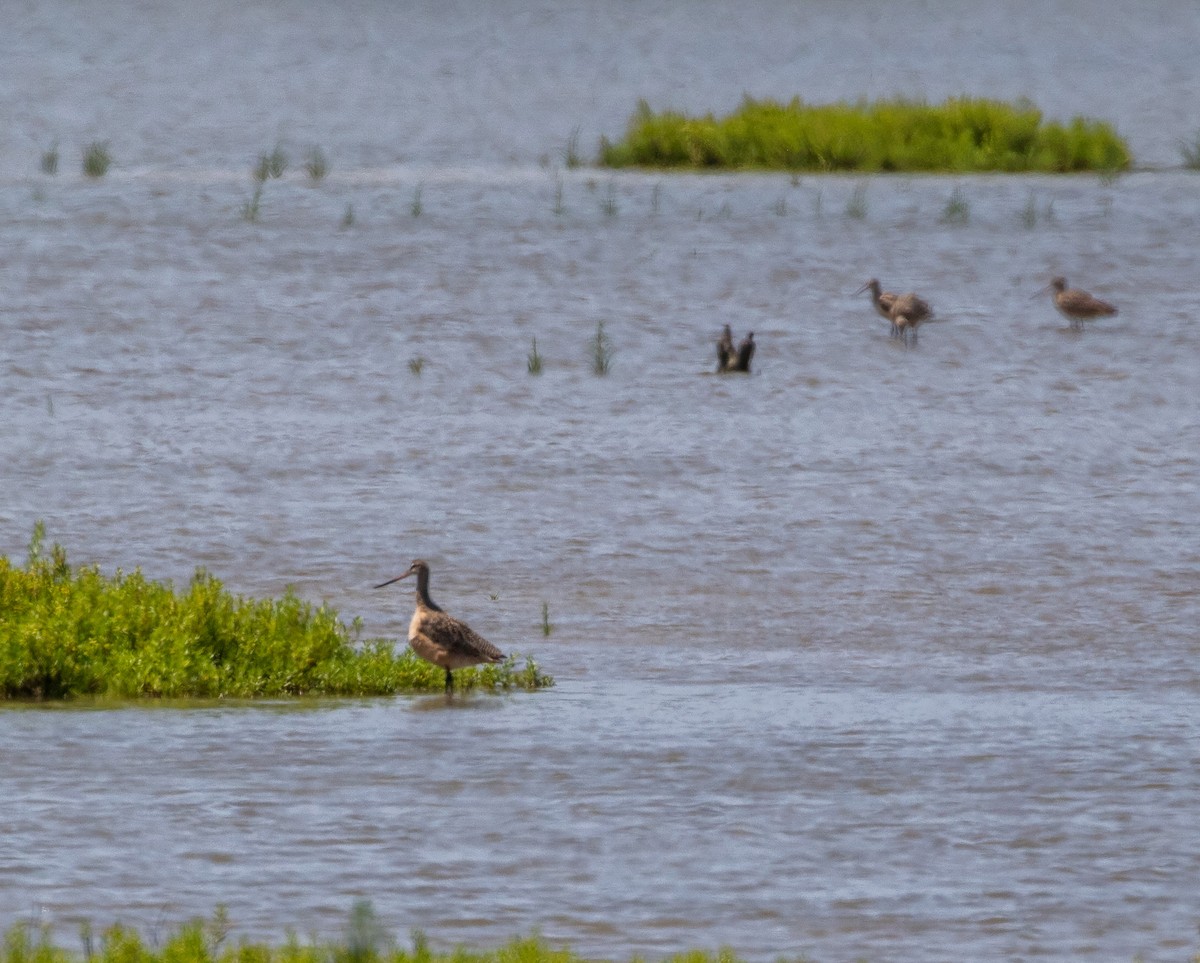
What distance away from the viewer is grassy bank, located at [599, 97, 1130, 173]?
35.6 metres

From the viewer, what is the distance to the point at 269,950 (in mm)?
7164

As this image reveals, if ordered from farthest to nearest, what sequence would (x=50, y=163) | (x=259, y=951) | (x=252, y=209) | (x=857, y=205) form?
(x=50, y=163) < (x=857, y=205) < (x=252, y=209) < (x=259, y=951)

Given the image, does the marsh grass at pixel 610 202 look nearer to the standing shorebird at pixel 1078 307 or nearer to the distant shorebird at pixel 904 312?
the distant shorebird at pixel 904 312

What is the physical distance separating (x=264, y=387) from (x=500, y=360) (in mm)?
2365

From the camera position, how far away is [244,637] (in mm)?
11266

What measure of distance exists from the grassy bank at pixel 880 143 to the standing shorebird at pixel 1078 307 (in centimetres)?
1052

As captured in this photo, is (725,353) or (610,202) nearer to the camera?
(725,353)

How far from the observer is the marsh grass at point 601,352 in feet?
72.7

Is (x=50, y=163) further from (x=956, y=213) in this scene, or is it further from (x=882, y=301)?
(x=882, y=301)

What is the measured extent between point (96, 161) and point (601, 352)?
1482 cm

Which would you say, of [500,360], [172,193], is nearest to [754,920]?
[500,360]

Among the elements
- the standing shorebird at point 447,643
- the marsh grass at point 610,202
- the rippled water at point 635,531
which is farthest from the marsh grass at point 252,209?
the standing shorebird at point 447,643

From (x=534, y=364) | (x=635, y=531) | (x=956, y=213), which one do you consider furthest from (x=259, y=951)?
(x=956, y=213)

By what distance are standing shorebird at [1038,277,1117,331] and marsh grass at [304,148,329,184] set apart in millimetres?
12567
